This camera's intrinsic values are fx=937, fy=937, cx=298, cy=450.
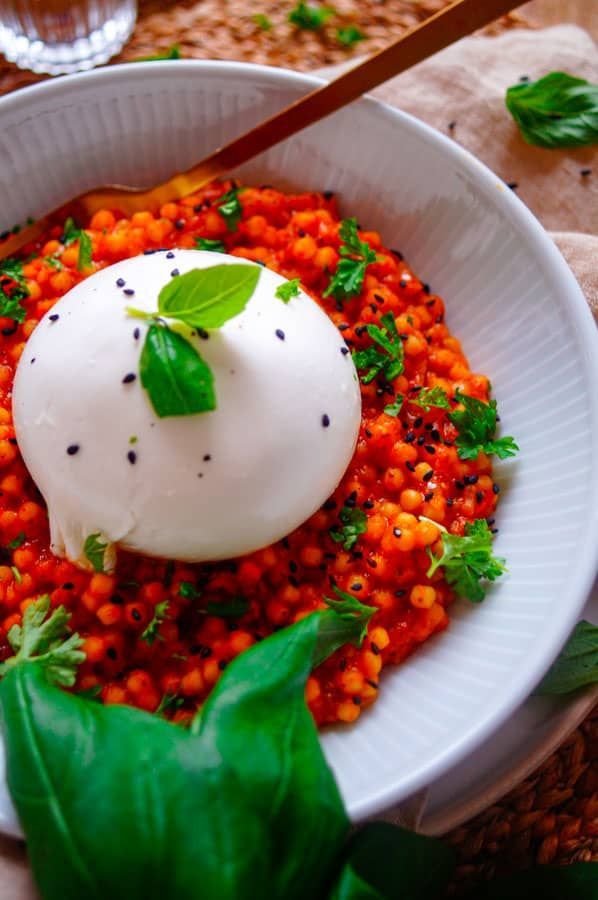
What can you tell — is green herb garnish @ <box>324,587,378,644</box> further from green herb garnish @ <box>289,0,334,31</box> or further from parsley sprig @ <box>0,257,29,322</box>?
green herb garnish @ <box>289,0,334,31</box>

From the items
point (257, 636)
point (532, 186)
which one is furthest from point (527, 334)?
point (257, 636)

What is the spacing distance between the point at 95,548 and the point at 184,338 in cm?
73

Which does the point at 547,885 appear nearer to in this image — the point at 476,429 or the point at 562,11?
the point at 476,429

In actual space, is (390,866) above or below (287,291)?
below

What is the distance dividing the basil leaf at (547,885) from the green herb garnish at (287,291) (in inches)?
80.4

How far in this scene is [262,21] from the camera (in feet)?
14.9

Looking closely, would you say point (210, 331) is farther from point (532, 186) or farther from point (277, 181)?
point (532, 186)

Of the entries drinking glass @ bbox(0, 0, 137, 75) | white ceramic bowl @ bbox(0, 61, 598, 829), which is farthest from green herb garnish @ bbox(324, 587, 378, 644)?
drinking glass @ bbox(0, 0, 137, 75)

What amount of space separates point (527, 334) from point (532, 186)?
917 mm

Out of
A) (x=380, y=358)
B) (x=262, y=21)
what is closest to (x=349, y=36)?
(x=262, y=21)

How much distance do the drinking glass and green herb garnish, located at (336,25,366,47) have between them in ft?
3.30

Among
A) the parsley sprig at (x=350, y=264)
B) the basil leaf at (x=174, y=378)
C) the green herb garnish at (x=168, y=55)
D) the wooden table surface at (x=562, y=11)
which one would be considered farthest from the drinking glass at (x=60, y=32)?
the basil leaf at (x=174, y=378)

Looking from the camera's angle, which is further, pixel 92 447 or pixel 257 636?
pixel 257 636

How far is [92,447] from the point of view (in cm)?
278
